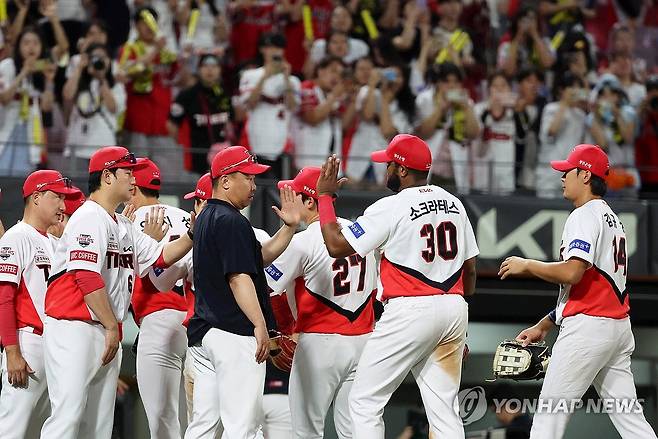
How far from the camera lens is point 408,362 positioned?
22.2ft

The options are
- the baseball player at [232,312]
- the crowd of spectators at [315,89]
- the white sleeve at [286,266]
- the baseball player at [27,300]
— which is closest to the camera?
the baseball player at [232,312]

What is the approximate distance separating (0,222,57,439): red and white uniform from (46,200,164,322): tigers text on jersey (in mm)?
441

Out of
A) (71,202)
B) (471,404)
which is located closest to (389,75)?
(471,404)

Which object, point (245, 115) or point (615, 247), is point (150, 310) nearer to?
point (615, 247)

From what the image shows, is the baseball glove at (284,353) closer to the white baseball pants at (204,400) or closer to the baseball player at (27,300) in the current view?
the white baseball pants at (204,400)

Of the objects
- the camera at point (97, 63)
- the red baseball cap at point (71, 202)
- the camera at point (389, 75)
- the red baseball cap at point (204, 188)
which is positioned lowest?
the red baseball cap at point (71, 202)

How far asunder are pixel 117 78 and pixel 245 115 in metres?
1.32

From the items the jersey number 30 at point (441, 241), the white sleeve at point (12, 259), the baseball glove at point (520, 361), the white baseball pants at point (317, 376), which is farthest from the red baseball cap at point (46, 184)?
the baseball glove at point (520, 361)

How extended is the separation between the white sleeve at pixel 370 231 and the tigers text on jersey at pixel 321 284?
60cm

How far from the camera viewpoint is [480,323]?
1215 cm

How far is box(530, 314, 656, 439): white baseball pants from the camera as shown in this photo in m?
7.02

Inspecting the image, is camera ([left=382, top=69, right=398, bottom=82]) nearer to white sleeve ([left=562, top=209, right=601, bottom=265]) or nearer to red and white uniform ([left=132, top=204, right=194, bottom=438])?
red and white uniform ([left=132, top=204, right=194, bottom=438])

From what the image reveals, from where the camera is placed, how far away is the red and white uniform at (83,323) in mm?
6727

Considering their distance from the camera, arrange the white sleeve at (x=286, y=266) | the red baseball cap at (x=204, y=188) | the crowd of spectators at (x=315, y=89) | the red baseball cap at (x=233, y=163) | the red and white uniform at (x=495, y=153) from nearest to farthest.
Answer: the red baseball cap at (x=233, y=163), the white sleeve at (x=286, y=266), the red baseball cap at (x=204, y=188), the crowd of spectators at (x=315, y=89), the red and white uniform at (x=495, y=153)
